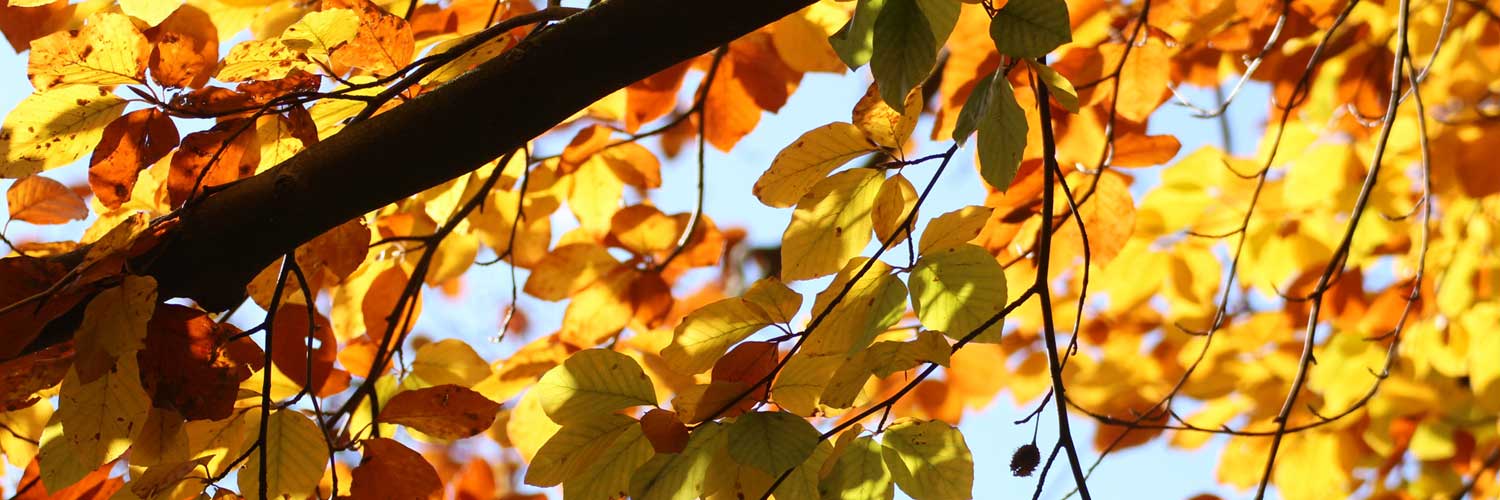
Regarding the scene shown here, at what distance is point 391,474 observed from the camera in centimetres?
82

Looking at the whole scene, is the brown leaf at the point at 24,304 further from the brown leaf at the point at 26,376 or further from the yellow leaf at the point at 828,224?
the yellow leaf at the point at 828,224

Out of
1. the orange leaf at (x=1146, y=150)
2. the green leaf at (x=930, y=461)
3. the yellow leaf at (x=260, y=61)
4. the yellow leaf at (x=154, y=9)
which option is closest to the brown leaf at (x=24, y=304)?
the yellow leaf at (x=260, y=61)

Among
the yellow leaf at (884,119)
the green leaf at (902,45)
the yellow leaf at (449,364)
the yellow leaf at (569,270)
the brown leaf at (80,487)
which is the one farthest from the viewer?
the yellow leaf at (569,270)

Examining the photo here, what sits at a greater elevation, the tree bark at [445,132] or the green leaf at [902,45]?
the green leaf at [902,45]

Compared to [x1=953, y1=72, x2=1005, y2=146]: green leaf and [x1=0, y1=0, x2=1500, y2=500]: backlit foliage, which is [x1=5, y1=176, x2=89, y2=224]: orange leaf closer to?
[x1=0, y1=0, x2=1500, y2=500]: backlit foliage

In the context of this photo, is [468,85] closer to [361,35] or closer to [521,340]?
[361,35]

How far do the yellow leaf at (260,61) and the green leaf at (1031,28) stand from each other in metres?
0.48

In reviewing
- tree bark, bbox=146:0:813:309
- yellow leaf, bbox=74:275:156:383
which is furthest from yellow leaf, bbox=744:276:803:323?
yellow leaf, bbox=74:275:156:383

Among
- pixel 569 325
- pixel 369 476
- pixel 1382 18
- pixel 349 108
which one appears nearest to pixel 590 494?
pixel 369 476

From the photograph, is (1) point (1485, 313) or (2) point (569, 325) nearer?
(2) point (569, 325)

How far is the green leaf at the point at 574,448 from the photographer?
0.74 meters

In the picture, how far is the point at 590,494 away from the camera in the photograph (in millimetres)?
738

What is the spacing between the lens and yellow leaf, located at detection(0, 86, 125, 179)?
0.75 m

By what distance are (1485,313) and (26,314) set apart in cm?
220
